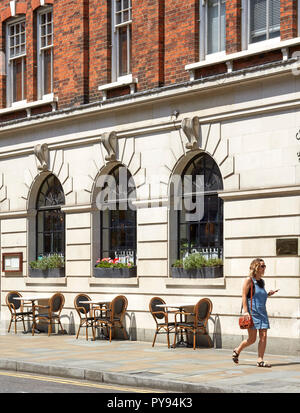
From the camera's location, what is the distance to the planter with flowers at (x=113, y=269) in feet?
64.5

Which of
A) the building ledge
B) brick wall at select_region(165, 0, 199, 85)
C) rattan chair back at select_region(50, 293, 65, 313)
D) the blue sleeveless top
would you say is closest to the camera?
the blue sleeveless top

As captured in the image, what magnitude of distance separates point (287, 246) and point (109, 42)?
291 inches

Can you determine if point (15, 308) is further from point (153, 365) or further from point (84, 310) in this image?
point (153, 365)

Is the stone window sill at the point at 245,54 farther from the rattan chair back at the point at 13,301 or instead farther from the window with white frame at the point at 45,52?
the rattan chair back at the point at 13,301

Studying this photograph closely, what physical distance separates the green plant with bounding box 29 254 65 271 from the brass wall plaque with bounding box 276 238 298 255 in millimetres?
7061

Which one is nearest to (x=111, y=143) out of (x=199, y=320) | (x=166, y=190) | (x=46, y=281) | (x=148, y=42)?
(x=166, y=190)

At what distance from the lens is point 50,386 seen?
42.1ft

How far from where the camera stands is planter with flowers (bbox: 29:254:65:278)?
2162 cm

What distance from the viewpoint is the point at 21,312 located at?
21250 millimetres

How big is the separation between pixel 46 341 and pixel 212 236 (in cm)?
447

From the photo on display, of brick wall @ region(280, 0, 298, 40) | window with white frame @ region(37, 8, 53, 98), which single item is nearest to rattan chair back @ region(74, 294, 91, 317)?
window with white frame @ region(37, 8, 53, 98)

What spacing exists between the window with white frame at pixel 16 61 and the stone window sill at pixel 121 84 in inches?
149

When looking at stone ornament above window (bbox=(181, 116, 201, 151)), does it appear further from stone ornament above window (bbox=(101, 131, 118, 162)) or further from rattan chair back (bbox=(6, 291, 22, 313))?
rattan chair back (bbox=(6, 291, 22, 313))

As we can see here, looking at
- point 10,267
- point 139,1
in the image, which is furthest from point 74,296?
point 139,1
